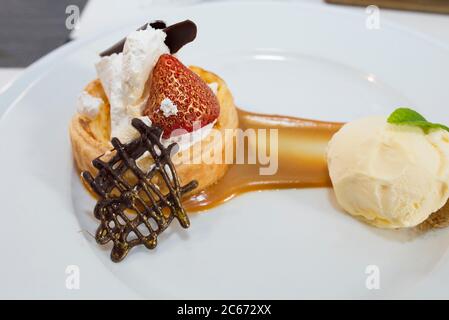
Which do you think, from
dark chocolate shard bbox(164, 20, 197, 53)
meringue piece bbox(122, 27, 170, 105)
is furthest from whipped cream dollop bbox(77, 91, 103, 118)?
dark chocolate shard bbox(164, 20, 197, 53)

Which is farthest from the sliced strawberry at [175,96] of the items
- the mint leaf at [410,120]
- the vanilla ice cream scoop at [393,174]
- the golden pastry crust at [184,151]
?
the mint leaf at [410,120]

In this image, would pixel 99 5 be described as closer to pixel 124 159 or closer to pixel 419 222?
pixel 124 159

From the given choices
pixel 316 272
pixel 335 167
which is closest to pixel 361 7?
pixel 335 167

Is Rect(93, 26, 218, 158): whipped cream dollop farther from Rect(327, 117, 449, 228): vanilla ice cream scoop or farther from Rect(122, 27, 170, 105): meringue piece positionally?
Rect(327, 117, 449, 228): vanilla ice cream scoop

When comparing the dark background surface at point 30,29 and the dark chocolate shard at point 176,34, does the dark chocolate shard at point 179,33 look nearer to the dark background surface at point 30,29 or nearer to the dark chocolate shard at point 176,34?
the dark chocolate shard at point 176,34

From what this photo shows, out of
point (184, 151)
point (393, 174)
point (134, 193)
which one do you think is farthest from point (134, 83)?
point (393, 174)

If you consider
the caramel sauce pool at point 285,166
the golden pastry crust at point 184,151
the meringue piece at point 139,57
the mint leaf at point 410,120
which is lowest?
the caramel sauce pool at point 285,166

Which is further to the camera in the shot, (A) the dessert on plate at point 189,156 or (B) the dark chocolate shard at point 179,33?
(B) the dark chocolate shard at point 179,33
